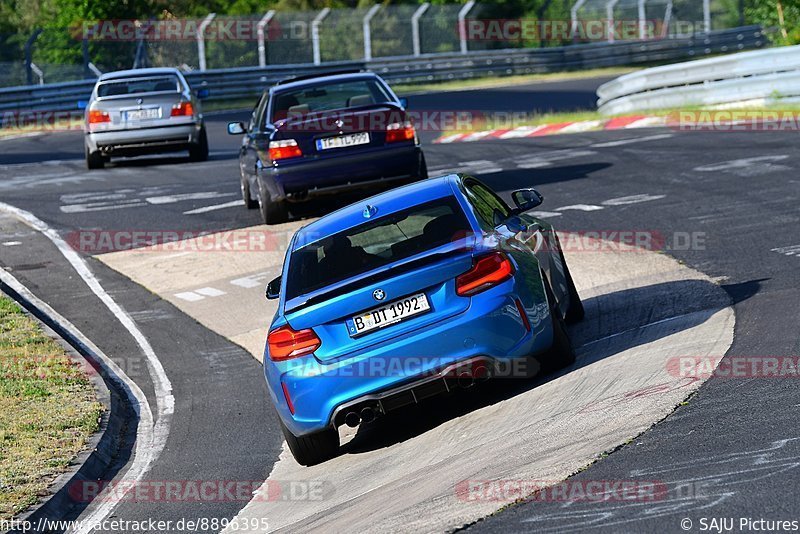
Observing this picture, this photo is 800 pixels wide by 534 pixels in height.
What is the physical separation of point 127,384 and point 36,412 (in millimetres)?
1306

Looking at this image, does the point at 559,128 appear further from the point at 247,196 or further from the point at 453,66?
the point at 453,66

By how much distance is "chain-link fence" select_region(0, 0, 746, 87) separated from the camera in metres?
38.2

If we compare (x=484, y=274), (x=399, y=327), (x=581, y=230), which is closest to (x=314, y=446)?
(x=399, y=327)

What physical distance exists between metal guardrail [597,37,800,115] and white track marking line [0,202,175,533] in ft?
40.8

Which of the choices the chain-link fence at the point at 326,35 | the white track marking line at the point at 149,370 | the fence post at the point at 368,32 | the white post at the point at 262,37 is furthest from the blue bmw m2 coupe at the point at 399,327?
the fence post at the point at 368,32

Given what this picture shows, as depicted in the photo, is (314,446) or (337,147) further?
(337,147)

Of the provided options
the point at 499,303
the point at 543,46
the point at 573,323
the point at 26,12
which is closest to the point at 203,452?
the point at 499,303

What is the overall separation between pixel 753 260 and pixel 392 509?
19.3ft

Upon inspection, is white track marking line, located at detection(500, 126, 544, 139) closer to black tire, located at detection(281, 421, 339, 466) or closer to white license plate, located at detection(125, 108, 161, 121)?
white license plate, located at detection(125, 108, 161, 121)

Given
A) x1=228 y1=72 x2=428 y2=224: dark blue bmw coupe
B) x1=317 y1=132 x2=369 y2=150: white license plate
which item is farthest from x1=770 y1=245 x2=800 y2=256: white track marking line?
x1=317 y1=132 x2=369 y2=150: white license plate

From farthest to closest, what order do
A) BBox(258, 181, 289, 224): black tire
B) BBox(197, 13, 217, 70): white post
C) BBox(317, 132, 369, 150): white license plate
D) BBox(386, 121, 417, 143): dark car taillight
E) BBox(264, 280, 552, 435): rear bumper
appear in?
1. BBox(197, 13, 217, 70): white post
2. BBox(258, 181, 289, 224): black tire
3. BBox(386, 121, 417, 143): dark car taillight
4. BBox(317, 132, 369, 150): white license plate
5. BBox(264, 280, 552, 435): rear bumper

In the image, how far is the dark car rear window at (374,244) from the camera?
26.2 feet

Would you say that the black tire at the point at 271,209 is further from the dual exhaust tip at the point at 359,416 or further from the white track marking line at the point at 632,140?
the dual exhaust tip at the point at 359,416

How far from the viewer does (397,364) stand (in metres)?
7.54
